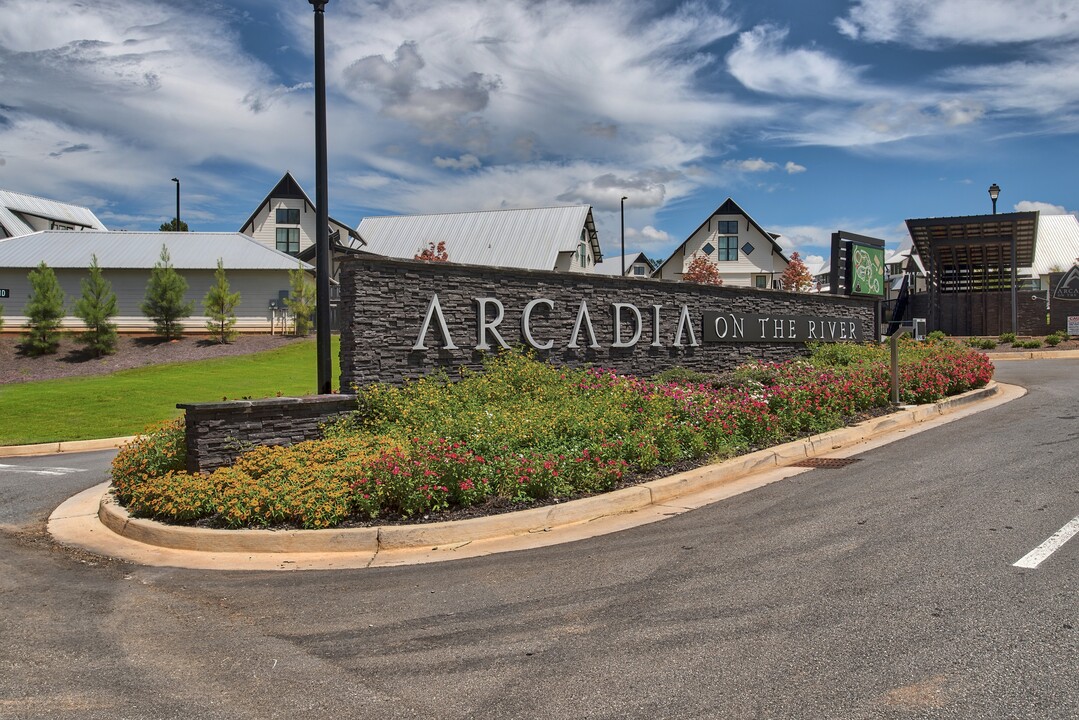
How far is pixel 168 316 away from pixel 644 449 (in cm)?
2922

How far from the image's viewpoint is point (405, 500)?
6969 mm

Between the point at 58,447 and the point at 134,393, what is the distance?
6.09 meters

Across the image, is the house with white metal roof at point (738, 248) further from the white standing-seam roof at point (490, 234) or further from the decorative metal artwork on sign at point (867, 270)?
the decorative metal artwork on sign at point (867, 270)

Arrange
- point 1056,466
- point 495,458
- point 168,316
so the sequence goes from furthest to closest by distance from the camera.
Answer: point 168,316 → point 1056,466 → point 495,458

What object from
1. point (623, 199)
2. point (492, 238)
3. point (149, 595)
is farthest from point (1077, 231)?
point (149, 595)

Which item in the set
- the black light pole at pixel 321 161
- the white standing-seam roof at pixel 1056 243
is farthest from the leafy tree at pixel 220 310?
the white standing-seam roof at pixel 1056 243

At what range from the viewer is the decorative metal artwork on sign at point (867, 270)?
19609 mm

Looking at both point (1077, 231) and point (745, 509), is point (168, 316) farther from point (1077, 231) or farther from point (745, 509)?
point (1077, 231)

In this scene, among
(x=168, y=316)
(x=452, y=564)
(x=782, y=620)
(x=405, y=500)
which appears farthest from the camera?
(x=168, y=316)

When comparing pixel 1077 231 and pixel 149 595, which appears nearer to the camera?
pixel 149 595

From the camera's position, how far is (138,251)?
129 feet

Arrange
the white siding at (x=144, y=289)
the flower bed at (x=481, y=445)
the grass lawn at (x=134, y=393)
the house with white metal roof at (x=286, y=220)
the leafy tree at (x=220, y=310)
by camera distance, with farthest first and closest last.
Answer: the house with white metal roof at (x=286, y=220) < the white siding at (x=144, y=289) < the leafy tree at (x=220, y=310) < the grass lawn at (x=134, y=393) < the flower bed at (x=481, y=445)

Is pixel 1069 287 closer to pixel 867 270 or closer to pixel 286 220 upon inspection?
pixel 867 270

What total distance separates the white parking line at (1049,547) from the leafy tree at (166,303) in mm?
32567
